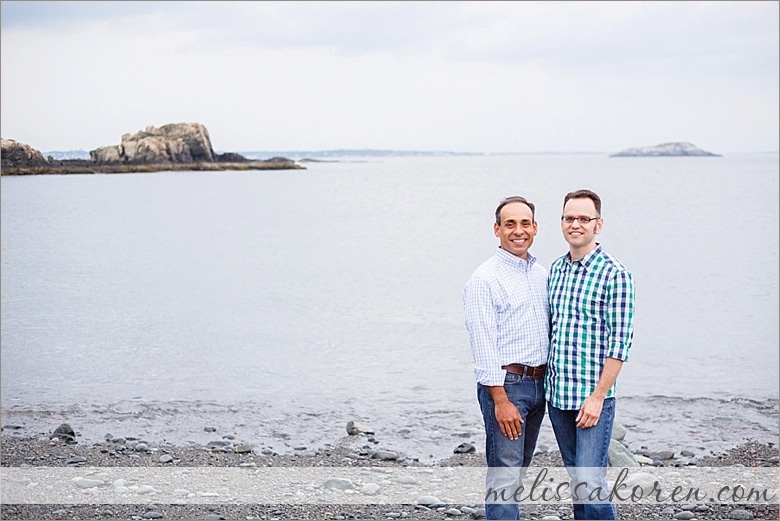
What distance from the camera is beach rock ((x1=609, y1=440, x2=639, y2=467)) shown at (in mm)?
6547

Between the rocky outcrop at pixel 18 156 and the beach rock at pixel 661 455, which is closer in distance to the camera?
the beach rock at pixel 661 455

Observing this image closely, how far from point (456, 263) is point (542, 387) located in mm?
22501

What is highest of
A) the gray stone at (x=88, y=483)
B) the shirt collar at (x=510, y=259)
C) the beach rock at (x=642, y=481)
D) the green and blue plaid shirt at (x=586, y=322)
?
the shirt collar at (x=510, y=259)

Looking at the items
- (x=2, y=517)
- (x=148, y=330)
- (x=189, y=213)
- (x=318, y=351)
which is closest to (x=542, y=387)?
(x=2, y=517)

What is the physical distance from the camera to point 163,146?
4788cm

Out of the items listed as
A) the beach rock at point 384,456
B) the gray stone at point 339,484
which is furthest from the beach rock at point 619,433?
the gray stone at point 339,484

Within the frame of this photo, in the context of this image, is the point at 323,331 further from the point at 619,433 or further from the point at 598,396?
the point at 598,396

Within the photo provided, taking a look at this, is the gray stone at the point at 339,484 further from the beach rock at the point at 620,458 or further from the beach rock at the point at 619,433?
the beach rock at the point at 619,433

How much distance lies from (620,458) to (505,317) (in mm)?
3061

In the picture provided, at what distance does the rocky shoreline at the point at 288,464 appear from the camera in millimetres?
5289

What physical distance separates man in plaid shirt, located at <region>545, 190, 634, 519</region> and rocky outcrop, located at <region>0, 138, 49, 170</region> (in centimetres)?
888

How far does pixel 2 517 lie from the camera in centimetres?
520

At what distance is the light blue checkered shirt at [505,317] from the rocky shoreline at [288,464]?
1.61 m

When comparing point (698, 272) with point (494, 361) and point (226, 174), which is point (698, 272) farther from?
point (226, 174)
